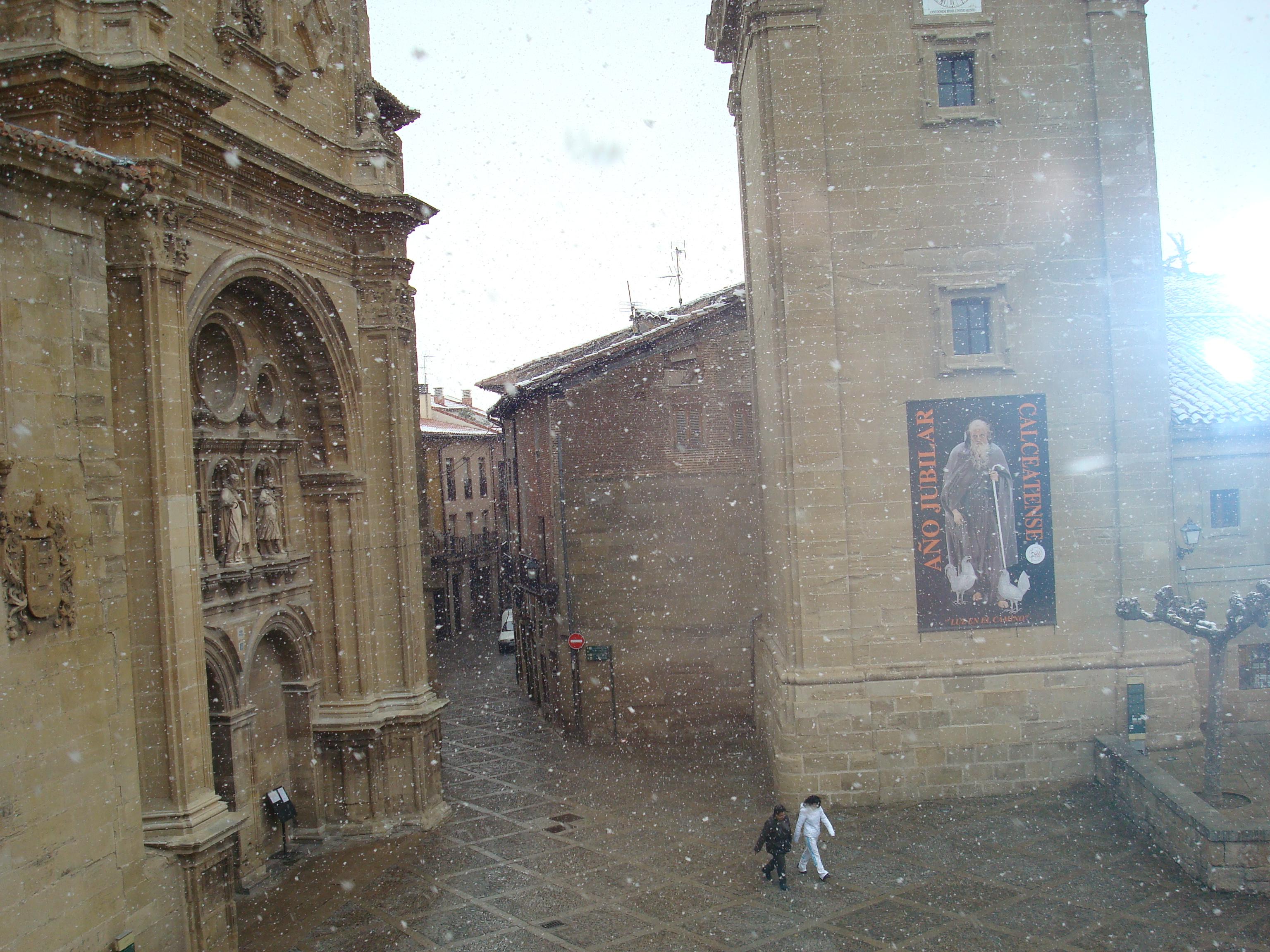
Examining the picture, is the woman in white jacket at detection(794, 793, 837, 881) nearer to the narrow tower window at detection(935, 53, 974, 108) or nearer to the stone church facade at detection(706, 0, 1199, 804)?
the stone church facade at detection(706, 0, 1199, 804)

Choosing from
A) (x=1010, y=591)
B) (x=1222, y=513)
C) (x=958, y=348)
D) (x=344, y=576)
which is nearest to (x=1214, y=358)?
(x=1222, y=513)

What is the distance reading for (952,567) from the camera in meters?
14.7

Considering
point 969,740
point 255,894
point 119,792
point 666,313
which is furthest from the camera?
point 666,313

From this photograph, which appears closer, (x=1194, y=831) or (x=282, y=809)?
(x=1194, y=831)

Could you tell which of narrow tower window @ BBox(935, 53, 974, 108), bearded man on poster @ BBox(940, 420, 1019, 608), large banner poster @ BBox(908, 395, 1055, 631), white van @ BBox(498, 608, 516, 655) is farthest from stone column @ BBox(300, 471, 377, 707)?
white van @ BBox(498, 608, 516, 655)

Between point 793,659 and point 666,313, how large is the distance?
14578 millimetres

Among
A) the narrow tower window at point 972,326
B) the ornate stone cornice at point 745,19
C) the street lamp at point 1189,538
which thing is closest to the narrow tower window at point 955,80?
the ornate stone cornice at point 745,19

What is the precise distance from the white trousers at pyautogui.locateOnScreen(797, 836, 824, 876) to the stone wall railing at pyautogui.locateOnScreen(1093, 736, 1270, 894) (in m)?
4.26

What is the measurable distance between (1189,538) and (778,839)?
896 cm

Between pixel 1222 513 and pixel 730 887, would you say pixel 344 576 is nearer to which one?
pixel 730 887

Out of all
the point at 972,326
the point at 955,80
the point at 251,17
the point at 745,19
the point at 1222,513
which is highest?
the point at 745,19

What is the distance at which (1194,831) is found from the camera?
11.4m

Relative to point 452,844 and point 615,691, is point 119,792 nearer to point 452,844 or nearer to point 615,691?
point 452,844

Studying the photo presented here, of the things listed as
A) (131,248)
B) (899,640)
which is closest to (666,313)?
(899,640)
